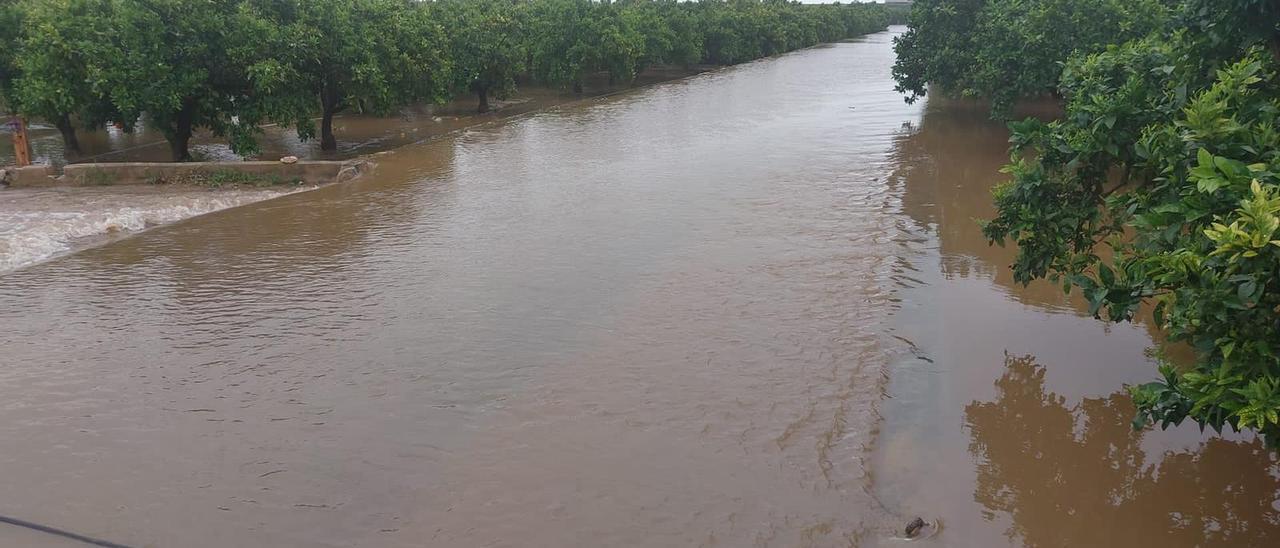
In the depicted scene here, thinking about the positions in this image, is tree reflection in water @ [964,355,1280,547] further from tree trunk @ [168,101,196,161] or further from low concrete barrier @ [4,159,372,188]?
tree trunk @ [168,101,196,161]

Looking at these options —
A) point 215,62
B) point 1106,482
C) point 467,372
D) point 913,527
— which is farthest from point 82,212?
point 1106,482

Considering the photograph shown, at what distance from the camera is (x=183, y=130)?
1641 cm

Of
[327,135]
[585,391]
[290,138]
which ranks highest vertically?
[290,138]

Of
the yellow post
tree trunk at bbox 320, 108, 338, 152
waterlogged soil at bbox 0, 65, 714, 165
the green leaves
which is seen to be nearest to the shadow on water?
the green leaves

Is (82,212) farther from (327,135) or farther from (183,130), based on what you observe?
(327,135)

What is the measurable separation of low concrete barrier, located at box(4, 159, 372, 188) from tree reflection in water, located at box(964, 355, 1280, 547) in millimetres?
12209

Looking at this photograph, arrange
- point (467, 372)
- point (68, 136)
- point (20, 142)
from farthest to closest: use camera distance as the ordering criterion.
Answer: point (68, 136)
point (20, 142)
point (467, 372)

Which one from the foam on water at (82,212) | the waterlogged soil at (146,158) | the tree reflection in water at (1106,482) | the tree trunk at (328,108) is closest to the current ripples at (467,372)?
the foam on water at (82,212)

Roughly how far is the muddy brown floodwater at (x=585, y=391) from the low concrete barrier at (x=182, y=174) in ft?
7.83

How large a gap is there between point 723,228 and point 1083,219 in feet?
18.5

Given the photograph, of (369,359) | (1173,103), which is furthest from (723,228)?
(1173,103)

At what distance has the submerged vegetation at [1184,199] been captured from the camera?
11.9 ft

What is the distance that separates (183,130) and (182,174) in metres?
1.98

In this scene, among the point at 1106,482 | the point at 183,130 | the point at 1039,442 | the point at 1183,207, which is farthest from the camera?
the point at 183,130
